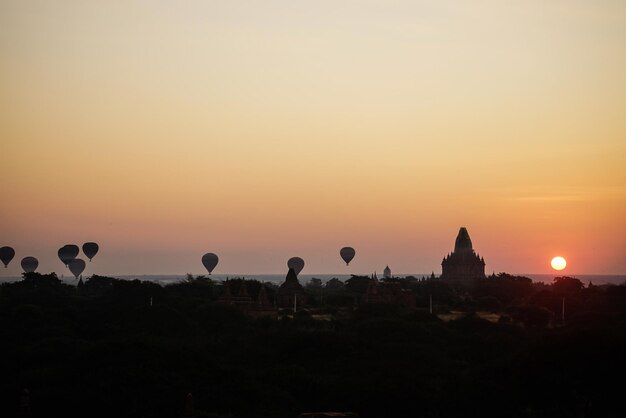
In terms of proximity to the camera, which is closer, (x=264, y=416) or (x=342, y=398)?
(x=264, y=416)

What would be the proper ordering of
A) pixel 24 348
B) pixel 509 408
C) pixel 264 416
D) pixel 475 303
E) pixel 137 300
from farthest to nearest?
pixel 475 303
pixel 137 300
pixel 24 348
pixel 509 408
pixel 264 416

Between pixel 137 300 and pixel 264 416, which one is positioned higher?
pixel 137 300

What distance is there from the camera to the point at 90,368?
56.7m

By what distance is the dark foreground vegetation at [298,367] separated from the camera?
167ft

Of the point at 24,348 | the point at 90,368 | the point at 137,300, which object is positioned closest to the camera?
the point at 90,368

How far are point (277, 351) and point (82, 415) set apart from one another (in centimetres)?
2486

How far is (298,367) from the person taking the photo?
61812mm

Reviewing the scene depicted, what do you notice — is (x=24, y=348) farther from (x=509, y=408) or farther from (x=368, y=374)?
(x=509, y=408)

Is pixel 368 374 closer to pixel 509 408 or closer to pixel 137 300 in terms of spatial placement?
pixel 509 408

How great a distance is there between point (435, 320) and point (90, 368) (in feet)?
144

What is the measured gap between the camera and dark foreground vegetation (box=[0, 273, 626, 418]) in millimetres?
50844

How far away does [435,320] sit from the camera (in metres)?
94.9

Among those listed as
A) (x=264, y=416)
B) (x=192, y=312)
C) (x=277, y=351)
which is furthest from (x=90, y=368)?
(x=192, y=312)

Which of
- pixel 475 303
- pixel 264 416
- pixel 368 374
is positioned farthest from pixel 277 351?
pixel 475 303
